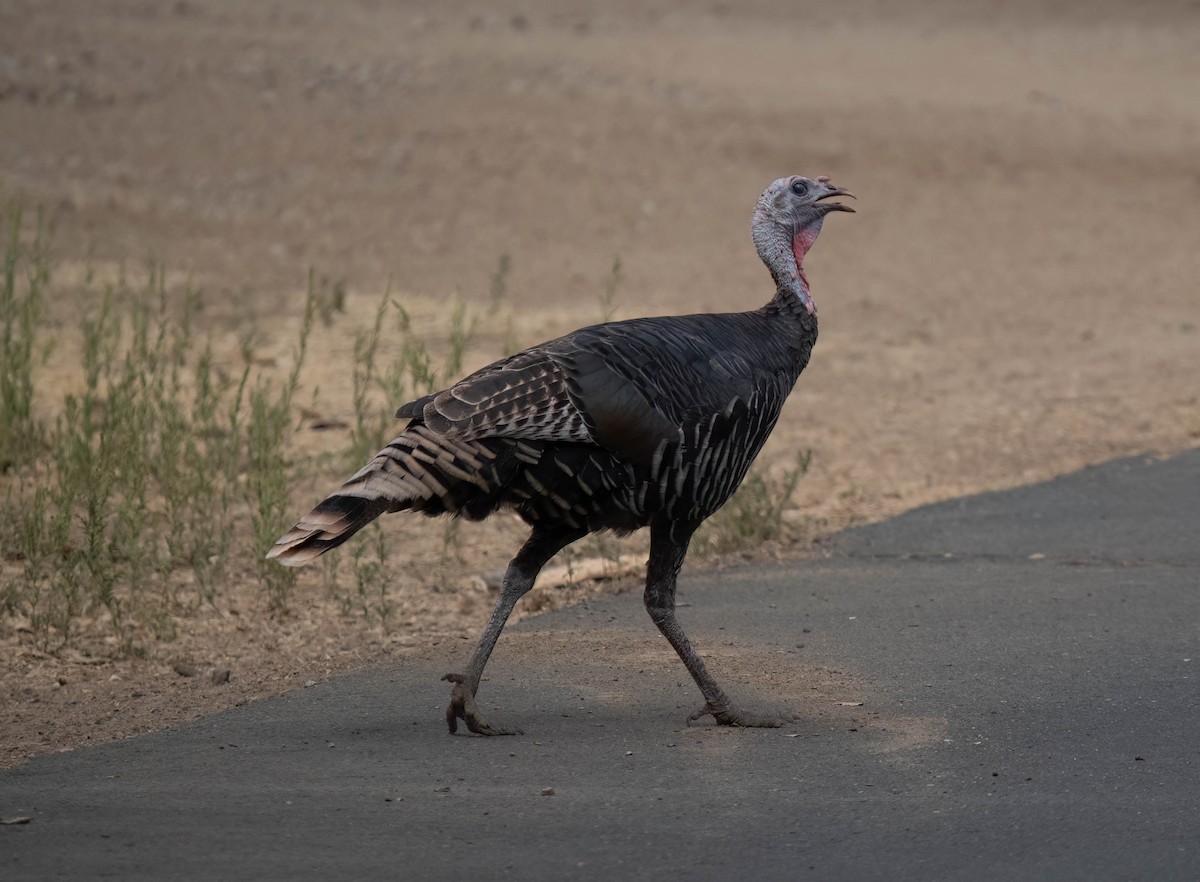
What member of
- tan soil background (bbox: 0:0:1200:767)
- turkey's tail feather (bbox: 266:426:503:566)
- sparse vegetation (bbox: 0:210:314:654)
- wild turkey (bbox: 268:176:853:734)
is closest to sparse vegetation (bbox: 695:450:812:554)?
tan soil background (bbox: 0:0:1200:767)

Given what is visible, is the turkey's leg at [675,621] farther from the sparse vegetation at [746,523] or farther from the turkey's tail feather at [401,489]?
the sparse vegetation at [746,523]

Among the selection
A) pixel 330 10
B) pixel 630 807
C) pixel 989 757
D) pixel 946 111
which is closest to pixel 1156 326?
pixel 946 111

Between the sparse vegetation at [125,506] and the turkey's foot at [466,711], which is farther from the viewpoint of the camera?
the sparse vegetation at [125,506]

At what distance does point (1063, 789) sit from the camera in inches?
198

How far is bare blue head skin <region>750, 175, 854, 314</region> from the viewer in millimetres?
6363

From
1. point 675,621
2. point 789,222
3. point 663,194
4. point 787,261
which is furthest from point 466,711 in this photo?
point 663,194

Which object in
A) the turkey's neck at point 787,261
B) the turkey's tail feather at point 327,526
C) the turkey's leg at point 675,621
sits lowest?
the turkey's leg at point 675,621

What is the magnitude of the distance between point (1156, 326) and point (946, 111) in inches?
274

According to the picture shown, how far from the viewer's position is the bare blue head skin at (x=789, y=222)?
251 inches

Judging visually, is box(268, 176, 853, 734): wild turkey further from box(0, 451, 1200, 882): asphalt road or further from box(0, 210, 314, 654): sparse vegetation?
box(0, 210, 314, 654): sparse vegetation

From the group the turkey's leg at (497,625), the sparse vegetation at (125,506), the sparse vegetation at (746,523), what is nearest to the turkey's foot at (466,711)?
the turkey's leg at (497,625)

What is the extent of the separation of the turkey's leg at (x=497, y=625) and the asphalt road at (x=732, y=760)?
3.4 inches

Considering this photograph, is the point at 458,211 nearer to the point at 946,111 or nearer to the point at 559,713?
the point at 946,111

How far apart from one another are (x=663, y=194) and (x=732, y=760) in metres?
13.3
